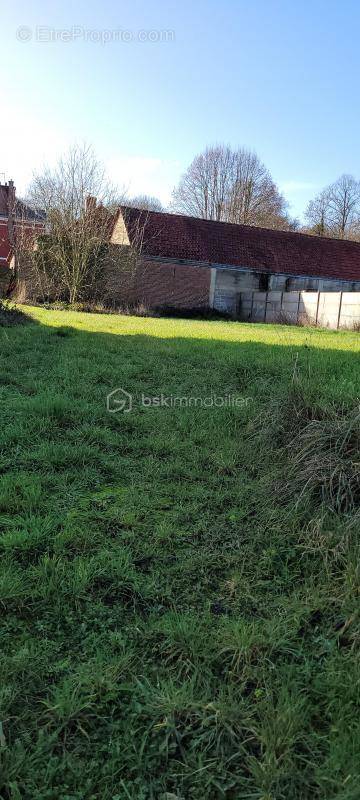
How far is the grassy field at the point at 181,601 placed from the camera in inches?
64.2

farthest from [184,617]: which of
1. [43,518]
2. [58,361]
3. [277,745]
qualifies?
[58,361]

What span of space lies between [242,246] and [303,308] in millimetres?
7802

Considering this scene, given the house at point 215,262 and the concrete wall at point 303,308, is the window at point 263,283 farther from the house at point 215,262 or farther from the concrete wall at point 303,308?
the concrete wall at point 303,308

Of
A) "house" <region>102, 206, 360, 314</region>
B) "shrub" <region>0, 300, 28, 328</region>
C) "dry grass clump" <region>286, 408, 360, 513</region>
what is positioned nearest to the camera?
"dry grass clump" <region>286, 408, 360, 513</region>

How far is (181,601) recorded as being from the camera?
2.43m

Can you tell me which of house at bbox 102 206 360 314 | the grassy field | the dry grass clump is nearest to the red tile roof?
house at bbox 102 206 360 314

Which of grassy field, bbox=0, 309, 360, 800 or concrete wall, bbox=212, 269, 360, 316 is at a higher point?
concrete wall, bbox=212, 269, 360, 316

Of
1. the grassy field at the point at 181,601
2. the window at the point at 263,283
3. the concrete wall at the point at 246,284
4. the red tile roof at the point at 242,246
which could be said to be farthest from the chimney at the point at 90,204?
the grassy field at the point at 181,601

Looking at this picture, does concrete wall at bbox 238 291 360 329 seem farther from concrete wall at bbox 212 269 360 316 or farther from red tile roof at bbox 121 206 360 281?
red tile roof at bbox 121 206 360 281

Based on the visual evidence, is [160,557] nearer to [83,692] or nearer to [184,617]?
[184,617]

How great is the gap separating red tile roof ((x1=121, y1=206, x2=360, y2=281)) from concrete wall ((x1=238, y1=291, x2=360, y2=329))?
111 inches

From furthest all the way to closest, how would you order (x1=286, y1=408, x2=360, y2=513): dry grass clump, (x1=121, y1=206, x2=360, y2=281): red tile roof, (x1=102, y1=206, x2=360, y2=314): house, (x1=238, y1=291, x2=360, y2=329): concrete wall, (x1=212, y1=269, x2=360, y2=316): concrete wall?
(x1=212, y1=269, x2=360, y2=316): concrete wall < (x1=121, y1=206, x2=360, y2=281): red tile roof < (x1=102, y1=206, x2=360, y2=314): house < (x1=238, y1=291, x2=360, y2=329): concrete wall < (x1=286, y1=408, x2=360, y2=513): dry grass clump

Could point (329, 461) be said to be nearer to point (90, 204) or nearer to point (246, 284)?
point (90, 204)

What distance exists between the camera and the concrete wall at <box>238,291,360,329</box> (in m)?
20.0
